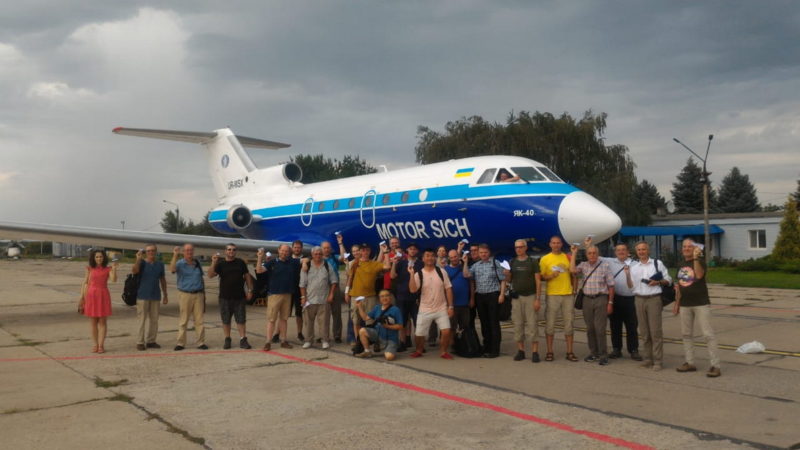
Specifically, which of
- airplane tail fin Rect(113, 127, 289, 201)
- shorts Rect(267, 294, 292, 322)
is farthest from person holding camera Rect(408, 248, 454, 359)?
airplane tail fin Rect(113, 127, 289, 201)

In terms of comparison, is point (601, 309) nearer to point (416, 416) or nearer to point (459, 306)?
point (459, 306)

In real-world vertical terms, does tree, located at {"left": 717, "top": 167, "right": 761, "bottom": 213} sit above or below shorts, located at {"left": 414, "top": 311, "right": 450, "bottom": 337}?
above

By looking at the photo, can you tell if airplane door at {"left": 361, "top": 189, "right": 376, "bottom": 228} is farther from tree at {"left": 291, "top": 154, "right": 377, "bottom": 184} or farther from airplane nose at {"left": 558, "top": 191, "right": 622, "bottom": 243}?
tree at {"left": 291, "top": 154, "right": 377, "bottom": 184}

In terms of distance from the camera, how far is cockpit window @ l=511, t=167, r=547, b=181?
12695 millimetres

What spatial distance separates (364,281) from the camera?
9.66 m

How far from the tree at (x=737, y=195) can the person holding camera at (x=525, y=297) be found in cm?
7274

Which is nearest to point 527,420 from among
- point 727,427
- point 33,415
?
point 727,427

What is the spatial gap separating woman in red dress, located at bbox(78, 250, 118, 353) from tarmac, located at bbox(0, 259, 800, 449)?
0.38 meters

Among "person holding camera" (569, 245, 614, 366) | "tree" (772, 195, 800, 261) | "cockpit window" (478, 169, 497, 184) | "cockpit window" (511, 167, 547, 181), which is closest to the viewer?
"person holding camera" (569, 245, 614, 366)

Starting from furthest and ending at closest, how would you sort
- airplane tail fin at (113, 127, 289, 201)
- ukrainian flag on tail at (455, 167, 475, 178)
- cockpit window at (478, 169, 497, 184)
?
airplane tail fin at (113, 127, 289, 201) < ukrainian flag on tail at (455, 167, 475, 178) < cockpit window at (478, 169, 497, 184)

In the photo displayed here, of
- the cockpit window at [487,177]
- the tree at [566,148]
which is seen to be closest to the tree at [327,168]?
the tree at [566,148]

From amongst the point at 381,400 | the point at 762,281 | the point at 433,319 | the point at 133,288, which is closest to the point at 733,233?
the point at 762,281

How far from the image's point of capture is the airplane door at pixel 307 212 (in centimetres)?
1802

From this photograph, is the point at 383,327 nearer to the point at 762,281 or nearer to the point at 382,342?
the point at 382,342
